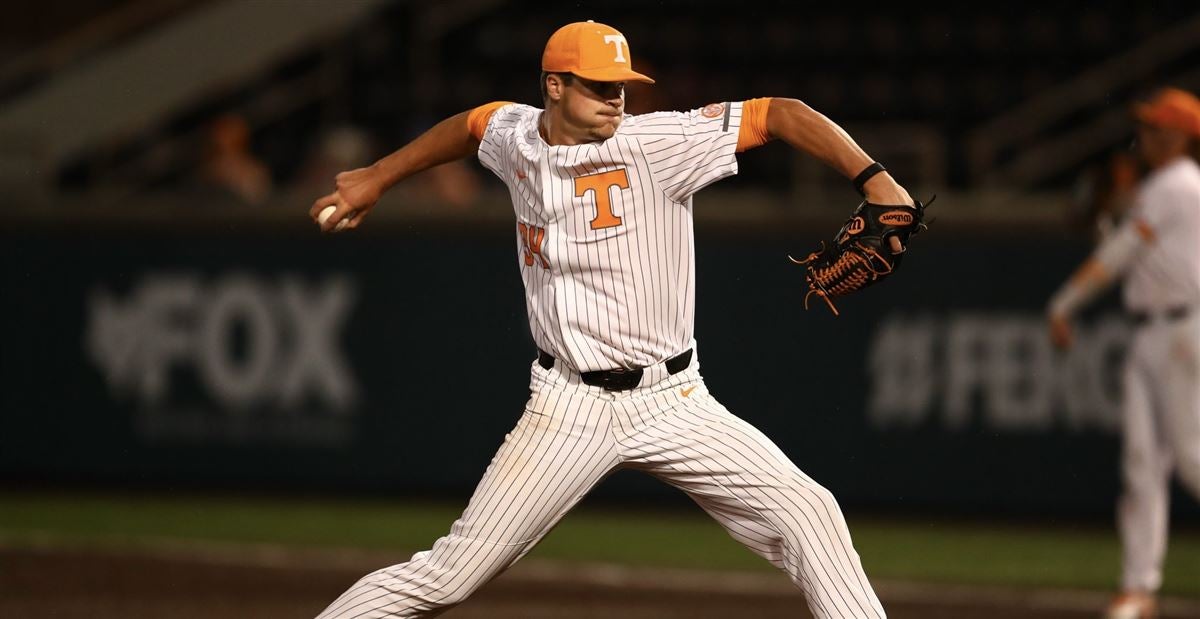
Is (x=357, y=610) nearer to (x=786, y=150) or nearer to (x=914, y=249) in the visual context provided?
(x=914, y=249)

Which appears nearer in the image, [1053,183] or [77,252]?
[77,252]

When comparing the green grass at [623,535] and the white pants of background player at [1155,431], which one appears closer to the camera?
the white pants of background player at [1155,431]

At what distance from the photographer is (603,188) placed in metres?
4.78

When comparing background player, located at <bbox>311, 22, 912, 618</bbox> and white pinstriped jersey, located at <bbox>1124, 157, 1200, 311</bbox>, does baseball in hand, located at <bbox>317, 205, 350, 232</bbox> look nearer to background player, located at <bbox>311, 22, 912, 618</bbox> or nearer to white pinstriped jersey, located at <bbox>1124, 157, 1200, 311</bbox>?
background player, located at <bbox>311, 22, 912, 618</bbox>

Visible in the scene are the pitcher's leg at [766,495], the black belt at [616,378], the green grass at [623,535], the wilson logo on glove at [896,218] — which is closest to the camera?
the wilson logo on glove at [896,218]

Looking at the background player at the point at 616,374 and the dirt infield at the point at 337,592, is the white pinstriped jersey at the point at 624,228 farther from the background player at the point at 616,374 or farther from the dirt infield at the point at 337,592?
the dirt infield at the point at 337,592

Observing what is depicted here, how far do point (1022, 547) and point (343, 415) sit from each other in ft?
14.6

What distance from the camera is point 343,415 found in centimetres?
1123

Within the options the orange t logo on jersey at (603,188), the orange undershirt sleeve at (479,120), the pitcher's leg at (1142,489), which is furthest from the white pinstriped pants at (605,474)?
the pitcher's leg at (1142,489)

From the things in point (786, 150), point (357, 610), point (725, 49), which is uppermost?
point (725, 49)

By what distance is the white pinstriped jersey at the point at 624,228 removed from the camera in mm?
4758

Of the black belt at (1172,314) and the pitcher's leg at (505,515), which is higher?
the black belt at (1172,314)

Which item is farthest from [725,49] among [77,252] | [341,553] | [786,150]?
[341,553]

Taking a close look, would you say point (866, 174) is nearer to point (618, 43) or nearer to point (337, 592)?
point (618, 43)
